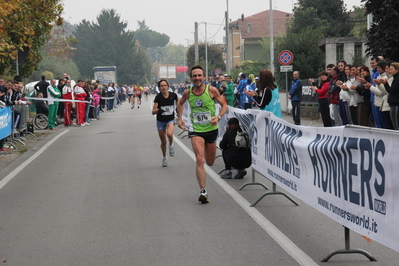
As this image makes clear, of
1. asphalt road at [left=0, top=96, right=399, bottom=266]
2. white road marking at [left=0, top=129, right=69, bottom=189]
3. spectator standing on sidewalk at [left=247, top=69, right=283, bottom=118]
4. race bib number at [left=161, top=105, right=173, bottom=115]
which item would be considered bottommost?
white road marking at [left=0, top=129, right=69, bottom=189]

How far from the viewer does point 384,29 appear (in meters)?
19.9

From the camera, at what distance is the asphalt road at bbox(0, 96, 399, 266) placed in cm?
625

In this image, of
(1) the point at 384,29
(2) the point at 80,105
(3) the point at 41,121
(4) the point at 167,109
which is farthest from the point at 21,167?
(2) the point at 80,105

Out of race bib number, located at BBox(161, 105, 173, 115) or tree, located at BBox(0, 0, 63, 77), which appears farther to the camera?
tree, located at BBox(0, 0, 63, 77)

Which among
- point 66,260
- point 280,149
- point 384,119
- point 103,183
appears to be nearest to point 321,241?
point 280,149

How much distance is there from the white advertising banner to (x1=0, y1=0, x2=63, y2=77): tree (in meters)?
9.03

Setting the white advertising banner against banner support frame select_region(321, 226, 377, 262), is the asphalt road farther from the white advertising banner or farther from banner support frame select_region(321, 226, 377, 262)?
the white advertising banner

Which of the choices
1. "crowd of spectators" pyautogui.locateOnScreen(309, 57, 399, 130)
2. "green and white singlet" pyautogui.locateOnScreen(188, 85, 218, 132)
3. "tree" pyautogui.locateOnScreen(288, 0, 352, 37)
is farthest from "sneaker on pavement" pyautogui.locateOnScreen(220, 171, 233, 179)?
"tree" pyautogui.locateOnScreen(288, 0, 352, 37)

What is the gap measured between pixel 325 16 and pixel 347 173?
54.2 m

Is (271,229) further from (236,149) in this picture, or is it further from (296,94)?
(296,94)

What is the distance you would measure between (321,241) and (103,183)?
5.20m

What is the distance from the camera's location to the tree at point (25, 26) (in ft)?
54.1

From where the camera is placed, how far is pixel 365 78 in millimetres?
15461

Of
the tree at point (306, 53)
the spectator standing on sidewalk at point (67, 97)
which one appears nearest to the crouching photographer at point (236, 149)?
the spectator standing on sidewalk at point (67, 97)
